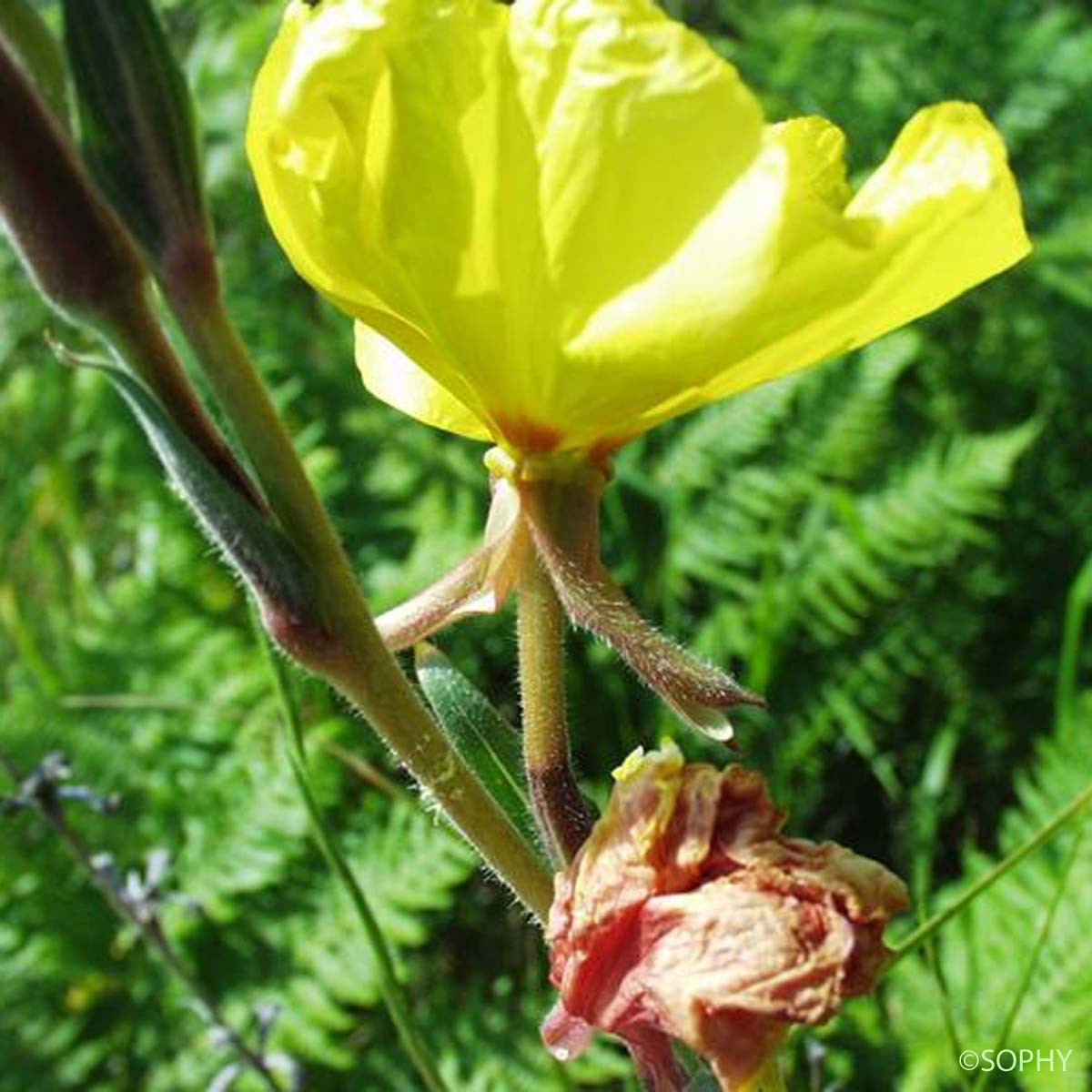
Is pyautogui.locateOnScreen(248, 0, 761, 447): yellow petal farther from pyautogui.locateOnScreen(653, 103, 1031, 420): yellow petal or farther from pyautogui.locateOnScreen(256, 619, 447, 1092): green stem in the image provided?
pyautogui.locateOnScreen(256, 619, 447, 1092): green stem

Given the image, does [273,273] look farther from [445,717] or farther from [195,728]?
[445,717]

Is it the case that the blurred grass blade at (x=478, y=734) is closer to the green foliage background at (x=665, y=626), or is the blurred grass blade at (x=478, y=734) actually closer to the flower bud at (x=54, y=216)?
the flower bud at (x=54, y=216)

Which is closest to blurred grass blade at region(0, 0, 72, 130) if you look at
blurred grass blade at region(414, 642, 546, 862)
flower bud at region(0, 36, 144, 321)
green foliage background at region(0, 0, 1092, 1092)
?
flower bud at region(0, 36, 144, 321)

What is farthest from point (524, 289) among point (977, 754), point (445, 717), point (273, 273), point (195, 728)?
point (273, 273)

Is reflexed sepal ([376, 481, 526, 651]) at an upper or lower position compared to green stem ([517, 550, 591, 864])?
upper

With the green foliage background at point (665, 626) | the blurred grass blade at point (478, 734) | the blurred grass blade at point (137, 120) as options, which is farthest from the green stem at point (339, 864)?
the green foliage background at point (665, 626)

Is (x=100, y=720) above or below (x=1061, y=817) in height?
below
